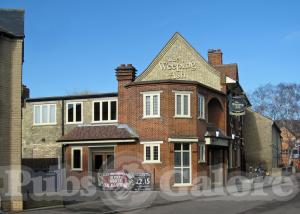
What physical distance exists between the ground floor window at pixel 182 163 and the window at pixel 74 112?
26.6ft

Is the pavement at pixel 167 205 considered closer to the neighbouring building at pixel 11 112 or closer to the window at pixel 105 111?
the neighbouring building at pixel 11 112

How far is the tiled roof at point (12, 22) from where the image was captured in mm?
18784

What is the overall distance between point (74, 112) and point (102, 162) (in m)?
4.71

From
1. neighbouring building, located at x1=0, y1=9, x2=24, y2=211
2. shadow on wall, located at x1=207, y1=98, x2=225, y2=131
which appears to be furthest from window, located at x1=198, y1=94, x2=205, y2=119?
neighbouring building, located at x1=0, y1=9, x2=24, y2=211

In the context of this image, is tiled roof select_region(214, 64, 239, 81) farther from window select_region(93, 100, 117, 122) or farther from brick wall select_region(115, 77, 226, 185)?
window select_region(93, 100, 117, 122)

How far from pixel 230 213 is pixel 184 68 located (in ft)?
66.6

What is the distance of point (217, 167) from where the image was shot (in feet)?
118

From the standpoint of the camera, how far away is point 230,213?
18078mm

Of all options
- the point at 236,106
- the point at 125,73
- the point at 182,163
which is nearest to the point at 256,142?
the point at 236,106

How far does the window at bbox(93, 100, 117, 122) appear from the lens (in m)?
34.7

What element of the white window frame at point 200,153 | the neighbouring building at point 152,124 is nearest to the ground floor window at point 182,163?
the neighbouring building at point 152,124

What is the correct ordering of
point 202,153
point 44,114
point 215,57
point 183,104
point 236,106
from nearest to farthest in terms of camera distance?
point 183,104, point 202,153, point 236,106, point 44,114, point 215,57

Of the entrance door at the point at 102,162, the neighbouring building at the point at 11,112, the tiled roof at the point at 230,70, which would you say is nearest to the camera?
the neighbouring building at the point at 11,112

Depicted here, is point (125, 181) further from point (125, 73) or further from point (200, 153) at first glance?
point (125, 73)
